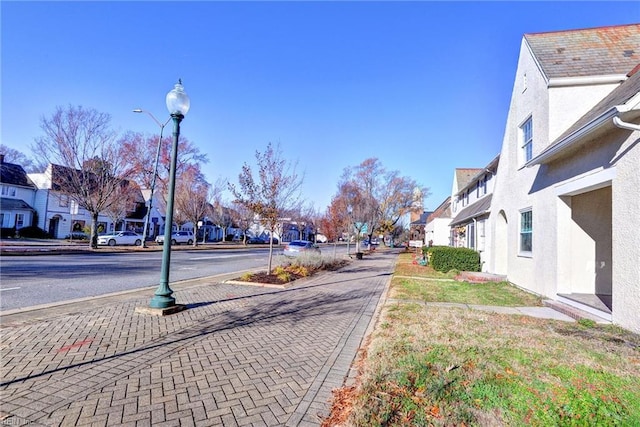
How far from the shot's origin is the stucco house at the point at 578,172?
6.10 meters

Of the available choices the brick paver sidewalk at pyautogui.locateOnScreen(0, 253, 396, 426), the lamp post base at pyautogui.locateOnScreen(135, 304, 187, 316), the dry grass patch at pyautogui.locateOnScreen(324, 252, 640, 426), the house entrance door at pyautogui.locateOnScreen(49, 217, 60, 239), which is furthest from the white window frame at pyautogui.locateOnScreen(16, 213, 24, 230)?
the dry grass patch at pyautogui.locateOnScreen(324, 252, 640, 426)

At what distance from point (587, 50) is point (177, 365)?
1297 centimetres

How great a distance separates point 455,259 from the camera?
663 inches

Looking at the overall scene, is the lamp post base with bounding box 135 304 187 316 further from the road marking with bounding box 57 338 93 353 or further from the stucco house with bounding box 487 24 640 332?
the stucco house with bounding box 487 24 640 332

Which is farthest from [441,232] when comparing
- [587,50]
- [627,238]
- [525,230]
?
[627,238]

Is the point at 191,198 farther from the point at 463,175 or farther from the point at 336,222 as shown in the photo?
the point at 463,175

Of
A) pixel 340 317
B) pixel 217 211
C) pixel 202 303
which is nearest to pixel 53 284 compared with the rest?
pixel 202 303

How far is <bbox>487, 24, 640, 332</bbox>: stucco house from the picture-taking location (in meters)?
6.10

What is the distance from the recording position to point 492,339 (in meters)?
5.50

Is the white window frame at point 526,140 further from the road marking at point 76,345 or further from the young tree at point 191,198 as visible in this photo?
the young tree at point 191,198

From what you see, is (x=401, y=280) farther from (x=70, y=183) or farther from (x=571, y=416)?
(x=70, y=183)

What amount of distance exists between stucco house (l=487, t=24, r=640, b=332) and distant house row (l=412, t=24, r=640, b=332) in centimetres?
2

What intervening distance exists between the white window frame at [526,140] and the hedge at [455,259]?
6.04 metres

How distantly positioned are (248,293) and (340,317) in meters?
3.29
